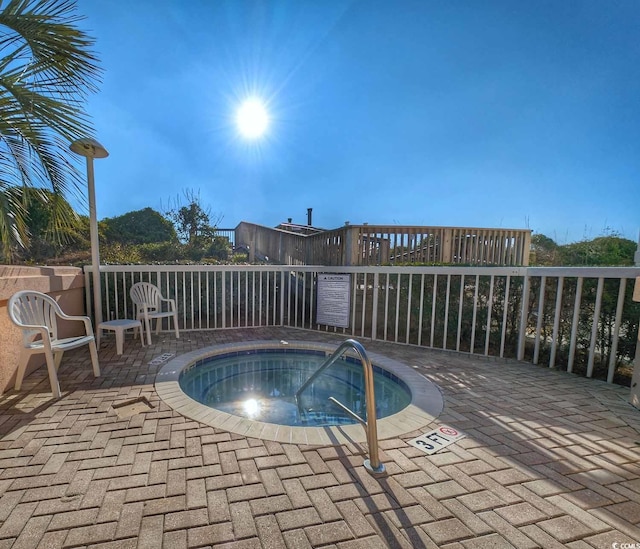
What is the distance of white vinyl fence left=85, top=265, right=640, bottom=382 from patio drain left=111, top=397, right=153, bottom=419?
2.89 meters

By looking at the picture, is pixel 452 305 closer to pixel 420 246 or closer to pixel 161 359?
pixel 420 246

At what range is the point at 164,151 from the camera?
11.0 metres

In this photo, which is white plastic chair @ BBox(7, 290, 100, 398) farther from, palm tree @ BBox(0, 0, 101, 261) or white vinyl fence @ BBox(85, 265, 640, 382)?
white vinyl fence @ BBox(85, 265, 640, 382)

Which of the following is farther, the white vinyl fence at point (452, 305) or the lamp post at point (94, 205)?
the lamp post at point (94, 205)

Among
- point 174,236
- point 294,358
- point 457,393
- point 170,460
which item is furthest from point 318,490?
point 174,236

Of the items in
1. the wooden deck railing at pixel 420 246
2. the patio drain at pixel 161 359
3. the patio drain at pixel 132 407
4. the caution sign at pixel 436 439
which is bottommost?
the patio drain at pixel 161 359

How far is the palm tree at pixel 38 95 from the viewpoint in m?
2.48

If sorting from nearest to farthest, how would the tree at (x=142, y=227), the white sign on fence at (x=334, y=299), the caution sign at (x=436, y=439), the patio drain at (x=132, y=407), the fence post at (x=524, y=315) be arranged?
the caution sign at (x=436, y=439)
the patio drain at (x=132, y=407)
the fence post at (x=524, y=315)
the white sign on fence at (x=334, y=299)
the tree at (x=142, y=227)

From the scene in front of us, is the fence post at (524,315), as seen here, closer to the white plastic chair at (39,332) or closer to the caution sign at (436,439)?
the caution sign at (436,439)

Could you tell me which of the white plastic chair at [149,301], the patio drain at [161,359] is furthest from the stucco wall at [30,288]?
the patio drain at [161,359]

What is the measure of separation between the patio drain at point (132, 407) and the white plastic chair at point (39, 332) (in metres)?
0.65

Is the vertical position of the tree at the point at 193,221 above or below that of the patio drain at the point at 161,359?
above

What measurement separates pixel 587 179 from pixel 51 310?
1117 centimetres

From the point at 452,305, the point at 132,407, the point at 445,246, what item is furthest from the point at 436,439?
the point at 445,246
